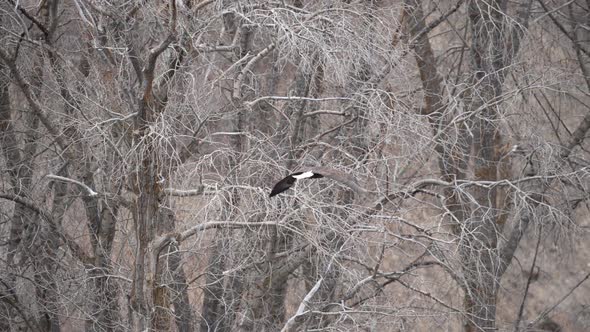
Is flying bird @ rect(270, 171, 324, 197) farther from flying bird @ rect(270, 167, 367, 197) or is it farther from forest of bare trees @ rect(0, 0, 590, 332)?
forest of bare trees @ rect(0, 0, 590, 332)

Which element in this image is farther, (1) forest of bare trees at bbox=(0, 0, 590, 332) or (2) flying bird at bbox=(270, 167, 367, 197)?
(1) forest of bare trees at bbox=(0, 0, 590, 332)

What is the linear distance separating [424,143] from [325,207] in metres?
1.17

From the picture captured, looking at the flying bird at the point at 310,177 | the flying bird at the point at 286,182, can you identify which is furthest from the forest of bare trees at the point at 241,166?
the flying bird at the point at 286,182

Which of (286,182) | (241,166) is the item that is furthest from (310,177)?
(241,166)

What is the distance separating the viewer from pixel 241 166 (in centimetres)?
777

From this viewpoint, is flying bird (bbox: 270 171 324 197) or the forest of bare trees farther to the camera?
the forest of bare trees

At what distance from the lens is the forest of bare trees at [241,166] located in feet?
25.1

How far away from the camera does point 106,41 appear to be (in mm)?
8273

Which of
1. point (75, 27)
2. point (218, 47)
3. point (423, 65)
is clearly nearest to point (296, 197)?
point (218, 47)

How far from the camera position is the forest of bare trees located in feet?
25.1

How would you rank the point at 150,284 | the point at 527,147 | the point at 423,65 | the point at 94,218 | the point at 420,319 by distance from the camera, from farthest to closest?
the point at 423,65 → the point at 94,218 → the point at 527,147 → the point at 420,319 → the point at 150,284

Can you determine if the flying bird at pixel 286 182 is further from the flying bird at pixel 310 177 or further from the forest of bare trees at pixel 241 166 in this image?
the forest of bare trees at pixel 241 166

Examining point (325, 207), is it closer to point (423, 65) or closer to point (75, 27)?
point (75, 27)

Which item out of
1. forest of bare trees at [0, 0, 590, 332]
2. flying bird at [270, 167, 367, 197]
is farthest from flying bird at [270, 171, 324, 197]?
forest of bare trees at [0, 0, 590, 332]
